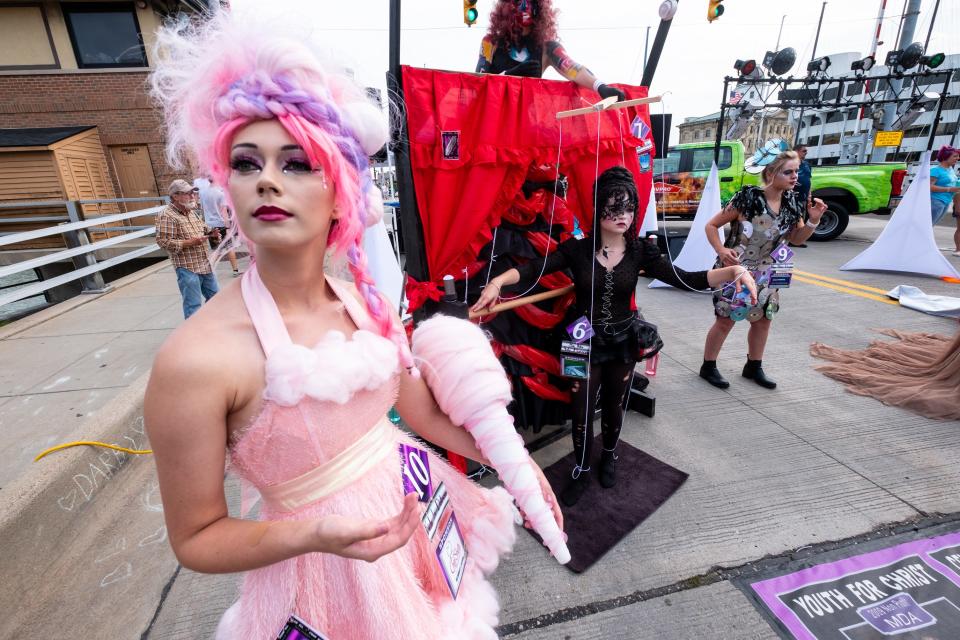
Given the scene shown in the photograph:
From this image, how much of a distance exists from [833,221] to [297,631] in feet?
39.3

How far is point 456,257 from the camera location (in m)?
2.40

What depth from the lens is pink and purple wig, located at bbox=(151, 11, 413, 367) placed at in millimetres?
921

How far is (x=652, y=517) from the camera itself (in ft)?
8.03

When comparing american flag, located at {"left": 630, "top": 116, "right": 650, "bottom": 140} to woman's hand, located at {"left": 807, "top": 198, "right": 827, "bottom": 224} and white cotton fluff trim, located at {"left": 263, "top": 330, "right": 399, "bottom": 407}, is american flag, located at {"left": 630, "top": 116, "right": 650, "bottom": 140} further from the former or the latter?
white cotton fluff trim, located at {"left": 263, "top": 330, "right": 399, "bottom": 407}

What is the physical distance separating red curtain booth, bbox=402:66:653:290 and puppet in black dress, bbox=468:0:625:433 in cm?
16

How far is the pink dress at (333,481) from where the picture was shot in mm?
898

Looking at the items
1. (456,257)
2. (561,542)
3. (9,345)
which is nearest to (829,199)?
(456,257)

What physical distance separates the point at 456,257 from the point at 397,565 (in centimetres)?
162

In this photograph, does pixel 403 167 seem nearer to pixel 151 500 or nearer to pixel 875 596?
pixel 151 500

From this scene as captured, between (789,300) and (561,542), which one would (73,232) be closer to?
(561,542)

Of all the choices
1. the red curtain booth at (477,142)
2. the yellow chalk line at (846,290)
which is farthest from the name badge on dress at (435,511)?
the yellow chalk line at (846,290)

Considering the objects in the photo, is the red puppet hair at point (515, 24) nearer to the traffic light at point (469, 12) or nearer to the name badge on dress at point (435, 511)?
the traffic light at point (469, 12)

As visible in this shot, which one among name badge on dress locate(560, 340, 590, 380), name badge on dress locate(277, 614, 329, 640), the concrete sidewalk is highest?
name badge on dress locate(277, 614, 329, 640)

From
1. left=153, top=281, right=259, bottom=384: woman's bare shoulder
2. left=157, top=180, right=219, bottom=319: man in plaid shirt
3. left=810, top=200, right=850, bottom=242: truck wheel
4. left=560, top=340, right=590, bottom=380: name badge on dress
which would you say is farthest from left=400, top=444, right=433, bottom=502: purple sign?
left=810, top=200, right=850, bottom=242: truck wheel
